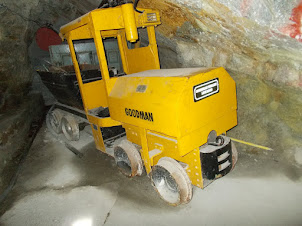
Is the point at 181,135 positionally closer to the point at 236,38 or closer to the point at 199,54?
the point at 236,38

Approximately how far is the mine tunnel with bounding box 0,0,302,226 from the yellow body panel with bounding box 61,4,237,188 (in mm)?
17

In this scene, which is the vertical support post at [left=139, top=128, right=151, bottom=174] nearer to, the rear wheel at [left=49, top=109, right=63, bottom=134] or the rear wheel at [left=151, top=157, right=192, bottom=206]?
the rear wheel at [left=151, top=157, right=192, bottom=206]

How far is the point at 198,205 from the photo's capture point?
10.3 feet

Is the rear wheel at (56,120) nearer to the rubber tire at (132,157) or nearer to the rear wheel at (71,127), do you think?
the rear wheel at (71,127)

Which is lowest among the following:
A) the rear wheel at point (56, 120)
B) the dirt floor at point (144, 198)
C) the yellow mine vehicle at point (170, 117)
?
the dirt floor at point (144, 198)

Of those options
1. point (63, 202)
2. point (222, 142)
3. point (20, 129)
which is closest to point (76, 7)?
point (20, 129)

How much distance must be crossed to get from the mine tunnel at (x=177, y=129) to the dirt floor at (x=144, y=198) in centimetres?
2

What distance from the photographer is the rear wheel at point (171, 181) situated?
2.88m

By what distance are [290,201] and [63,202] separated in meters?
3.55

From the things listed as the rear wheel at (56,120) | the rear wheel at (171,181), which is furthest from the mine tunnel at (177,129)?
the rear wheel at (56,120)

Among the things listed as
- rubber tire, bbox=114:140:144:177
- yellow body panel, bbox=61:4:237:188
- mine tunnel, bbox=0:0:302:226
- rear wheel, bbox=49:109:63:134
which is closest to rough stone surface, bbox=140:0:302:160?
mine tunnel, bbox=0:0:302:226

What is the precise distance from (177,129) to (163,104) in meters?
0.35

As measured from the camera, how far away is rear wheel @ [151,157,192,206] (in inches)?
113

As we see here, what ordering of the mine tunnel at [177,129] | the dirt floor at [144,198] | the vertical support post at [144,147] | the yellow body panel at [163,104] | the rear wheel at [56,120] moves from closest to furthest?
the yellow body panel at [163,104], the mine tunnel at [177,129], the dirt floor at [144,198], the vertical support post at [144,147], the rear wheel at [56,120]
